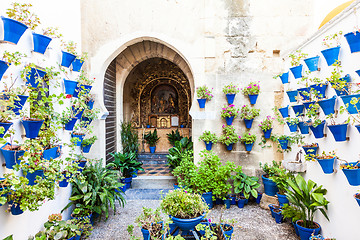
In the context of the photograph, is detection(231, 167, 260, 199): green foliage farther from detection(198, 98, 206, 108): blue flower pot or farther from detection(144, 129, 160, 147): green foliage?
detection(144, 129, 160, 147): green foliage

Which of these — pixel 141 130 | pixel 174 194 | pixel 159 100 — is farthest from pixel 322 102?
pixel 159 100

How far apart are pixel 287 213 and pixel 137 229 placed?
8.16 ft

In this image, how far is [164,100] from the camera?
369 inches

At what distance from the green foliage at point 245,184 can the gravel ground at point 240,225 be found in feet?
1.14

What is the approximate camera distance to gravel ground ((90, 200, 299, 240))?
138 inches

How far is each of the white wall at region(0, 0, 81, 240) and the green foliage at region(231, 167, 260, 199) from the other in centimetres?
324

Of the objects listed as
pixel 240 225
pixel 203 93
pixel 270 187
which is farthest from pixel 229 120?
pixel 240 225

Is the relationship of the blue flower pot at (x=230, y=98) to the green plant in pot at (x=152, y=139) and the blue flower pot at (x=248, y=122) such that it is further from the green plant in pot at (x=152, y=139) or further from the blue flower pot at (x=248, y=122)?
the green plant in pot at (x=152, y=139)

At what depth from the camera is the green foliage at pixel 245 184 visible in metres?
4.38

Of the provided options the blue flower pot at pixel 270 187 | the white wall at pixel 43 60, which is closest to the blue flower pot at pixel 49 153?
the white wall at pixel 43 60

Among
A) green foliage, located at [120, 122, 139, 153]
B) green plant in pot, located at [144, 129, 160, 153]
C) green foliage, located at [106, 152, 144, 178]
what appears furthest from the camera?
green plant in pot, located at [144, 129, 160, 153]

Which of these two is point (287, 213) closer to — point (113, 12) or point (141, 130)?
point (113, 12)

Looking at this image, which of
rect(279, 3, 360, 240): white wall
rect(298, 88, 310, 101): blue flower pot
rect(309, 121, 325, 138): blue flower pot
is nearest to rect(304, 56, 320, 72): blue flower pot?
rect(279, 3, 360, 240): white wall

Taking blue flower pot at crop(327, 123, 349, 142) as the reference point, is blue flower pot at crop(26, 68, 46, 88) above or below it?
above
